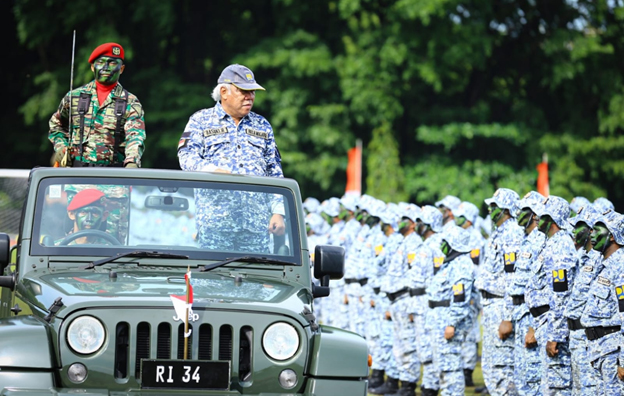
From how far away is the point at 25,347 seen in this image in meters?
5.48

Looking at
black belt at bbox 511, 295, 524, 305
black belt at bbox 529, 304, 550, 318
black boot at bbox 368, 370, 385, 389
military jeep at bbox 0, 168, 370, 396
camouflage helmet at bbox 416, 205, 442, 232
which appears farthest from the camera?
black boot at bbox 368, 370, 385, 389

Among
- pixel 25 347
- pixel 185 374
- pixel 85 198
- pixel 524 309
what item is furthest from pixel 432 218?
pixel 25 347

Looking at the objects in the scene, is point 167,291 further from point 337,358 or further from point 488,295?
point 488,295

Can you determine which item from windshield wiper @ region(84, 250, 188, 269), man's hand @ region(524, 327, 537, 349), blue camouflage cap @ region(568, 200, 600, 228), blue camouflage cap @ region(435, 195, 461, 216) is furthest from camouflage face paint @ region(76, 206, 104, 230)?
blue camouflage cap @ region(435, 195, 461, 216)

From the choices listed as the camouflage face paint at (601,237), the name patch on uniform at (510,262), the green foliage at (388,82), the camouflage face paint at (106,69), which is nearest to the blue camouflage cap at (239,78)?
the camouflage face paint at (106,69)

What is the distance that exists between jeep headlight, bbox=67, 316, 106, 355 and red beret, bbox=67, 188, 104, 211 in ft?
4.24

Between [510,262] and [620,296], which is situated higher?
[510,262]

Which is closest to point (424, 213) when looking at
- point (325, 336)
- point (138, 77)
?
point (325, 336)

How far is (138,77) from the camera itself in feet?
116

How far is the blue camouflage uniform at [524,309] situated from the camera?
36.6 ft

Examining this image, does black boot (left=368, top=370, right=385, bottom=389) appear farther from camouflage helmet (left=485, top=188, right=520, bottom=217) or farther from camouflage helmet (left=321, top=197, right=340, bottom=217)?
camouflage helmet (left=321, top=197, right=340, bottom=217)

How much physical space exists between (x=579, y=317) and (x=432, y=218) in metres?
4.96

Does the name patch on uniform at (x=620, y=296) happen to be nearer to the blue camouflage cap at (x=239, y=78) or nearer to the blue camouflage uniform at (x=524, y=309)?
the blue camouflage uniform at (x=524, y=309)

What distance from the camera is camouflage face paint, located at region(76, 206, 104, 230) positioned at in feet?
22.0
